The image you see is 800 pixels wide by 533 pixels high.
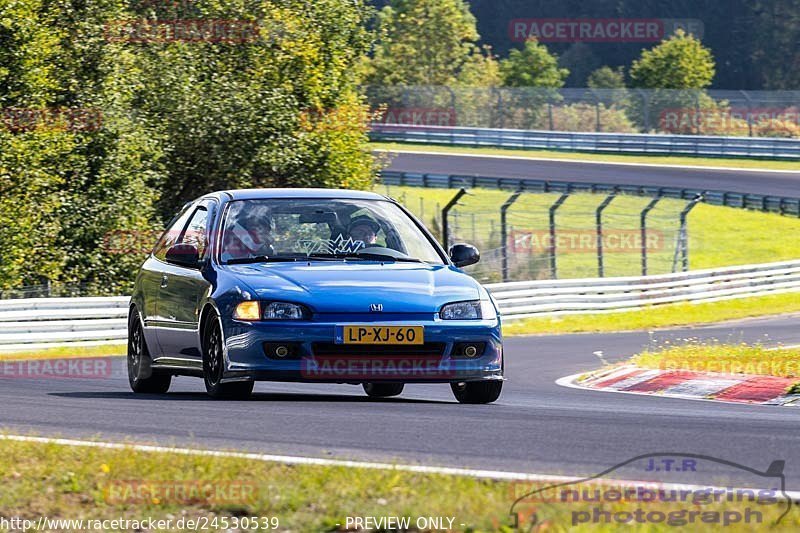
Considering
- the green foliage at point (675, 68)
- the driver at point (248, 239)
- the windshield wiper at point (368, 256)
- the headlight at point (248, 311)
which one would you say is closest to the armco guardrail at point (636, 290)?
the windshield wiper at point (368, 256)

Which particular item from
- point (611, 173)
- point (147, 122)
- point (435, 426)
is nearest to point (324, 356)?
point (435, 426)

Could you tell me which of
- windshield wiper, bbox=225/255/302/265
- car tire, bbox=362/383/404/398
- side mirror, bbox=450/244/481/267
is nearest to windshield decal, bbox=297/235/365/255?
windshield wiper, bbox=225/255/302/265

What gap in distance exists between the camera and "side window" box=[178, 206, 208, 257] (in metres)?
10.4

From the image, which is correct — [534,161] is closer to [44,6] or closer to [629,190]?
[629,190]

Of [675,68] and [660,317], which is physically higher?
[675,68]

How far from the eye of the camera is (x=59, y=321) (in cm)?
2227

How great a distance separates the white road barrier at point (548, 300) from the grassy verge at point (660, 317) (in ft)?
0.64

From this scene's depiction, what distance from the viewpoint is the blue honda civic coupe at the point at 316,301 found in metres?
9.24

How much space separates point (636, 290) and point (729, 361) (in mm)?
15840

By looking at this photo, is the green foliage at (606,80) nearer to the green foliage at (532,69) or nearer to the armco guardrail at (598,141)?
the green foliage at (532,69)

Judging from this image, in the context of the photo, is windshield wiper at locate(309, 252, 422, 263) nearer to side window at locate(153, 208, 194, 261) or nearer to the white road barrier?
side window at locate(153, 208, 194, 261)

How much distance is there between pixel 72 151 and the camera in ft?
106

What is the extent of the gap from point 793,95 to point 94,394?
53.5 m

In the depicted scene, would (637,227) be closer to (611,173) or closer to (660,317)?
(611,173)
